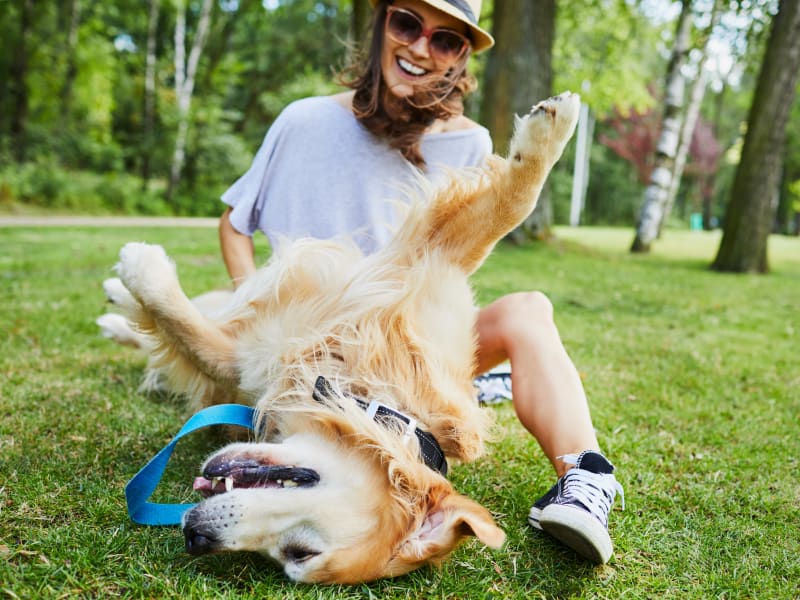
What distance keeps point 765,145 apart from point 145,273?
951 centimetres

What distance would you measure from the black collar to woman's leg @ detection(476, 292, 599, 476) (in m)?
0.41

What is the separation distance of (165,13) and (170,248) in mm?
18379

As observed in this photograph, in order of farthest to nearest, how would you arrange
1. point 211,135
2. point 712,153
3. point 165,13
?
point 712,153
point 165,13
point 211,135

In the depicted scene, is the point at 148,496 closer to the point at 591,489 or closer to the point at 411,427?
the point at 411,427

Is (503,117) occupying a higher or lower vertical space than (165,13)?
lower

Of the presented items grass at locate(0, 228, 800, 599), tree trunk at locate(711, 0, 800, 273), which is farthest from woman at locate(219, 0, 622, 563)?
tree trunk at locate(711, 0, 800, 273)

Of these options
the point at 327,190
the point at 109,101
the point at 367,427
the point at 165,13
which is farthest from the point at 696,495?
the point at 165,13

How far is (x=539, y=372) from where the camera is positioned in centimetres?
229

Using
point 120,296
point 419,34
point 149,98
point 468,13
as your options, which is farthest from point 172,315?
point 149,98

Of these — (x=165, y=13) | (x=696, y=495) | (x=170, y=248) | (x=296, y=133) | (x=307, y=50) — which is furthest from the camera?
(x=307, y=50)

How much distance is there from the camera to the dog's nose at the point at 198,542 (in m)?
1.61

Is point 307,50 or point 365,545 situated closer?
point 365,545

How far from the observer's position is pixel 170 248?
9.88 metres

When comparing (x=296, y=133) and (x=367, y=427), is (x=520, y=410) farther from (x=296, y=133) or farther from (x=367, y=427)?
(x=296, y=133)
